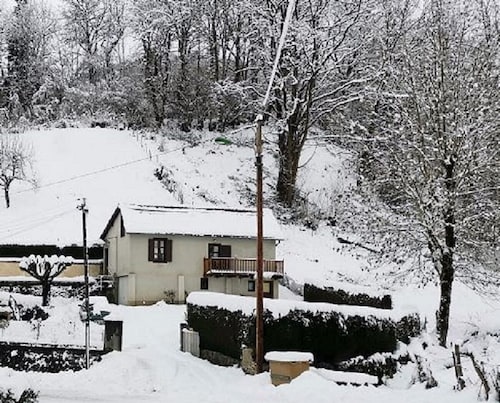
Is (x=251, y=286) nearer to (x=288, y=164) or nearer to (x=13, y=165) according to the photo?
(x=288, y=164)

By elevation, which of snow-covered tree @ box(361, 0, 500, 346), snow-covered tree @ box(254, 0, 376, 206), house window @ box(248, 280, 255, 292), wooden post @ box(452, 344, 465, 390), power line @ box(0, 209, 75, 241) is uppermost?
snow-covered tree @ box(254, 0, 376, 206)

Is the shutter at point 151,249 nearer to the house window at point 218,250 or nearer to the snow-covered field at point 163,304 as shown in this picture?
the house window at point 218,250

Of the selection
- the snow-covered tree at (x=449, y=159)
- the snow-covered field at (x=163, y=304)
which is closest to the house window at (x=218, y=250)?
the snow-covered field at (x=163, y=304)

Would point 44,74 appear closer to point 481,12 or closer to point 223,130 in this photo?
point 223,130

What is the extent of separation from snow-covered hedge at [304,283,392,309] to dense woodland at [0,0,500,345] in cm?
231

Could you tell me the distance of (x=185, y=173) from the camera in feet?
154

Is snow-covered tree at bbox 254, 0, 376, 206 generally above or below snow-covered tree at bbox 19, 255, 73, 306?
above

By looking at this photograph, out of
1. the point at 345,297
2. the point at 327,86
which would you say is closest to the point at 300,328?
the point at 345,297

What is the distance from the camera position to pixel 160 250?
1357 inches

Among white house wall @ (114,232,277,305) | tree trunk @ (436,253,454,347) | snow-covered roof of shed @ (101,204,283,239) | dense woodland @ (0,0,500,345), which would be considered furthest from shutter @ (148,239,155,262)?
tree trunk @ (436,253,454,347)

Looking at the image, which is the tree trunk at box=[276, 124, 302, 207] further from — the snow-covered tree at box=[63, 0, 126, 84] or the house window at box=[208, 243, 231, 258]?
the snow-covered tree at box=[63, 0, 126, 84]

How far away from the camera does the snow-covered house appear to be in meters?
33.9

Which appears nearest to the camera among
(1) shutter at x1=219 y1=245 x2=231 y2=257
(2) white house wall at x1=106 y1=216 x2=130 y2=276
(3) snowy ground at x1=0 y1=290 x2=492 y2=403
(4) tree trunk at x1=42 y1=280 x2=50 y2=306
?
(3) snowy ground at x1=0 y1=290 x2=492 y2=403

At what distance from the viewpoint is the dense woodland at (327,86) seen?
79.5 ft
